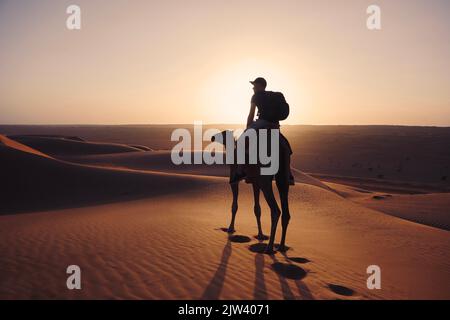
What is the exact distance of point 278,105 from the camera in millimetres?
7207

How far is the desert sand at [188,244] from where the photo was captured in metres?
5.23

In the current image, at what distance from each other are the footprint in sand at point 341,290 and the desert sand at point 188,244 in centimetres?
3

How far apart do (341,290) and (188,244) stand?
10.8ft

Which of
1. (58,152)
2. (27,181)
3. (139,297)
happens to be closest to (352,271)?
(139,297)

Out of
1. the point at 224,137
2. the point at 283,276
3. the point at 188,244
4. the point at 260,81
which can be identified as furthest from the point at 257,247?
the point at 260,81

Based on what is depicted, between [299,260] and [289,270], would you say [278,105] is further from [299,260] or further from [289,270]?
[289,270]

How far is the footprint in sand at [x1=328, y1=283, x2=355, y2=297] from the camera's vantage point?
5347mm

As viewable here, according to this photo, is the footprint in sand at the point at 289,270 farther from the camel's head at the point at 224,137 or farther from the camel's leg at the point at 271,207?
the camel's head at the point at 224,137

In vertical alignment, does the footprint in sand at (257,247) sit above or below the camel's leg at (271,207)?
below

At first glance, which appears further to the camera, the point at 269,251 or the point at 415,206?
the point at 415,206

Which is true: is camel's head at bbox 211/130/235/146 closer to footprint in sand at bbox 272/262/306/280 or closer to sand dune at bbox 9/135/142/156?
footprint in sand at bbox 272/262/306/280

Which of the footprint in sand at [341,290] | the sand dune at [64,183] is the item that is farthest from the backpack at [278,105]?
the sand dune at [64,183]

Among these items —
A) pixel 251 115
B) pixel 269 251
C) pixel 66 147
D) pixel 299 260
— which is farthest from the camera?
pixel 66 147
